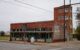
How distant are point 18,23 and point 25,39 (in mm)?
10840

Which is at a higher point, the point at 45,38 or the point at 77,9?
the point at 77,9

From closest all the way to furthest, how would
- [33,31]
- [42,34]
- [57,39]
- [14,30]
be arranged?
[57,39] → [42,34] → [33,31] → [14,30]

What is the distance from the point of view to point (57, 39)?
58.3 meters

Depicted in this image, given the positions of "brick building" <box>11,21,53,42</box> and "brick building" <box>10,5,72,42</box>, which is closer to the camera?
"brick building" <box>10,5,72,42</box>

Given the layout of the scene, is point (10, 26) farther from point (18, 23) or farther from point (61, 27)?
point (61, 27)

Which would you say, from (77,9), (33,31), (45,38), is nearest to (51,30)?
(45,38)

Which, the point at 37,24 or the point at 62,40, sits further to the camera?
the point at 37,24

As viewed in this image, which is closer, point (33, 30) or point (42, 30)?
point (42, 30)

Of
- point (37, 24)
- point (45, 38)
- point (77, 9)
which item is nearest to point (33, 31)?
point (37, 24)

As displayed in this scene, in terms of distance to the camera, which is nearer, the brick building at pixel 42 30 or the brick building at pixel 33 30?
the brick building at pixel 42 30

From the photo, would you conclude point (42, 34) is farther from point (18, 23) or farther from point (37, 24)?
point (18, 23)

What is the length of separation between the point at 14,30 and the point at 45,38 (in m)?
18.0

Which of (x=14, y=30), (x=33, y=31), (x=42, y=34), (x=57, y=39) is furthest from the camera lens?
(x=14, y=30)

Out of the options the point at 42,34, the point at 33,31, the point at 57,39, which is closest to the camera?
the point at 57,39
